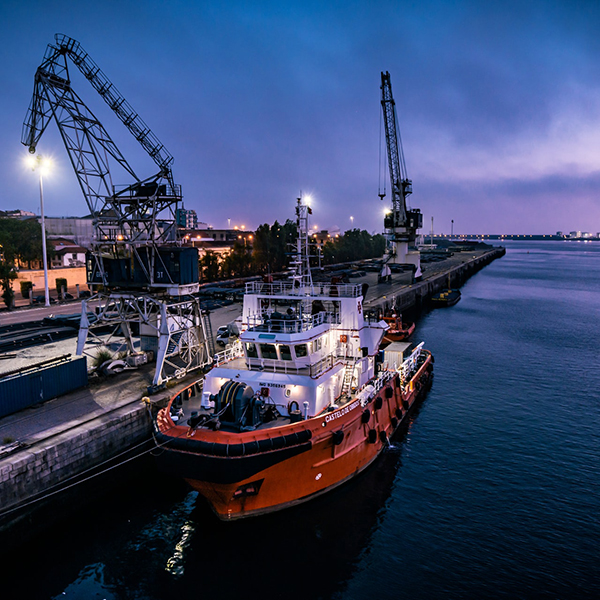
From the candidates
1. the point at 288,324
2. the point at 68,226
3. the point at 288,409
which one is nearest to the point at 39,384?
the point at 288,324

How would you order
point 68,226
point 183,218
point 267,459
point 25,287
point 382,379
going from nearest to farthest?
1. point 267,459
2. point 382,379
3. point 183,218
4. point 25,287
5. point 68,226

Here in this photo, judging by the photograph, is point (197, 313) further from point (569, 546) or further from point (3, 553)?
point (569, 546)

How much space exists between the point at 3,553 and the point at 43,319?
31.5 meters

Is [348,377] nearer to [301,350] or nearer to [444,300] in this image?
[301,350]

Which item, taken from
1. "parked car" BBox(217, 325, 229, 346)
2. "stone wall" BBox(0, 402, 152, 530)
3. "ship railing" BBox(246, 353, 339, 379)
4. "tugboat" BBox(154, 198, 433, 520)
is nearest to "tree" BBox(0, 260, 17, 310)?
"parked car" BBox(217, 325, 229, 346)

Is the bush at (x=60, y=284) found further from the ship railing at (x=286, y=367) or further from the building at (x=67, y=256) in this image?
the ship railing at (x=286, y=367)

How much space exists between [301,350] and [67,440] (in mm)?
10360

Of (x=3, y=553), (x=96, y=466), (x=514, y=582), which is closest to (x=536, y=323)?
(x=514, y=582)

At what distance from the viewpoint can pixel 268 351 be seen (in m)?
19.1

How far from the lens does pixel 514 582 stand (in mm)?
14078

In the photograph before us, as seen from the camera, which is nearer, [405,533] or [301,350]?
[405,533]

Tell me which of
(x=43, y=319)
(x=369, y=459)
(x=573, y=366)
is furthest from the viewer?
(x=43, y=319)

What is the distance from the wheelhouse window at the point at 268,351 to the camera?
62.1 ft

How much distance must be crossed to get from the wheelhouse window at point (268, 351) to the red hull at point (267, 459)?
3668 millimetres
